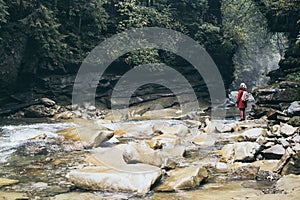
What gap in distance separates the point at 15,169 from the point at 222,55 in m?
21.8

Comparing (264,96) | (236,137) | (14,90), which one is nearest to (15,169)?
(236,137)

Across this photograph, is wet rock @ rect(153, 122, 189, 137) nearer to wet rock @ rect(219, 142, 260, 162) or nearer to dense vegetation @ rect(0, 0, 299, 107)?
wet rock @ rect(219, 142, 260, 162)

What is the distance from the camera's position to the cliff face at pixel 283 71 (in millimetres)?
12918

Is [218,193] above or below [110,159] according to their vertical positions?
below

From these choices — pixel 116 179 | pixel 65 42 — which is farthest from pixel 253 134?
pixel 65 42

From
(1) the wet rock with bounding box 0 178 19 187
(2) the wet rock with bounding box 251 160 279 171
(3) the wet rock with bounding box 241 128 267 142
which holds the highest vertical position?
(3) the wet rock with bounding box 241 128 267 142

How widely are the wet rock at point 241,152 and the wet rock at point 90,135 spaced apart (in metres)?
3.77

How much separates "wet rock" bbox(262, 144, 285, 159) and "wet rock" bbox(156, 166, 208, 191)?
1908mm

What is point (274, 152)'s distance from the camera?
7.18m

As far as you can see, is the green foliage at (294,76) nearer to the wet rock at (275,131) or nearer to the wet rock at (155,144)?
the wet rock at (275,131)

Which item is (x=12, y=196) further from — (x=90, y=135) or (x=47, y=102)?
(x=47, y=102)

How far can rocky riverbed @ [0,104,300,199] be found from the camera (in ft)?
17.8

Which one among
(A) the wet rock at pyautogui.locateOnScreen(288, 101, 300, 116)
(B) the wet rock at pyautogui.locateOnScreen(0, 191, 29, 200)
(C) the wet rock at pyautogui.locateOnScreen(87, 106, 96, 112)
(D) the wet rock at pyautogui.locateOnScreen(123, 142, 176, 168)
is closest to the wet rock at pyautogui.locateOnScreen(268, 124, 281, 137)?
(A) the wet rock at pyautogui.locateOnScreen(288, 101, 300, 116)

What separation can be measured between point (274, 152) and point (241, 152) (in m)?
0.71
